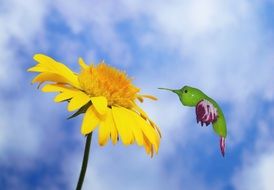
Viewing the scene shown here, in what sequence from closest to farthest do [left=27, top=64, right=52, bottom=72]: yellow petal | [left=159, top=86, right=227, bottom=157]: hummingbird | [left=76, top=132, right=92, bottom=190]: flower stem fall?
[left=76, top=132, right=92, bottom=190]: flower stem → [left=27, top=64, right=52, bottom=72]: yellow petal → [left=159, top=86, right=227, bottom=157]: hummingbird

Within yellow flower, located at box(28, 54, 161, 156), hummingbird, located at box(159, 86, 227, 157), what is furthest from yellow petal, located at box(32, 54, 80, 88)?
hummingbird, located at box(159, 86, 227, 157)

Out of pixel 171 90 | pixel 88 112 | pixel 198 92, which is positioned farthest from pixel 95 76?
pixel 198 92

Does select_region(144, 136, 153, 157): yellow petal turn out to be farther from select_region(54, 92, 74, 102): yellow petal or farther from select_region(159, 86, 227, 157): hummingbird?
select_region(159, 86, 227, 157): hummingbird

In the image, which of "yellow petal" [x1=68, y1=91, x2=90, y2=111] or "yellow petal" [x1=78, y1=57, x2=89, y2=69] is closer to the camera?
"yellow petal" [x1=68, y1=91, x2=90, y2=111]

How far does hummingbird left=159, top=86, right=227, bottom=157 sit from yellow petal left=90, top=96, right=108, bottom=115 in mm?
420

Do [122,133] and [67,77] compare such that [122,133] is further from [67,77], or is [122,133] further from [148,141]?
[67,77]

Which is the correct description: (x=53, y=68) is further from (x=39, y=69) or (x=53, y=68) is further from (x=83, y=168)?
(x=83, y=168)

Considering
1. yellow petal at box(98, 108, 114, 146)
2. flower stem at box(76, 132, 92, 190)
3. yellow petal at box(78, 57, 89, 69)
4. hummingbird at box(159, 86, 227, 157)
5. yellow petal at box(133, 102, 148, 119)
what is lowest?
flower stem at box(76, 132, 92, 190)

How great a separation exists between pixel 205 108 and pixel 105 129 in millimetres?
581

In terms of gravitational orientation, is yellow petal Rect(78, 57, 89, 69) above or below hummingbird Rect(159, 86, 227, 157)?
below

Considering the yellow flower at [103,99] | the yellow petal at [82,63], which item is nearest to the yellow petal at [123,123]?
the yellow flower at [103,99]

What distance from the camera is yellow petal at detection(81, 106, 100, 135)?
44.8 inches

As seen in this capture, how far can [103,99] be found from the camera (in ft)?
4.18

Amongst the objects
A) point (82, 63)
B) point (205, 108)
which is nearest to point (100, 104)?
point (82, 63)
